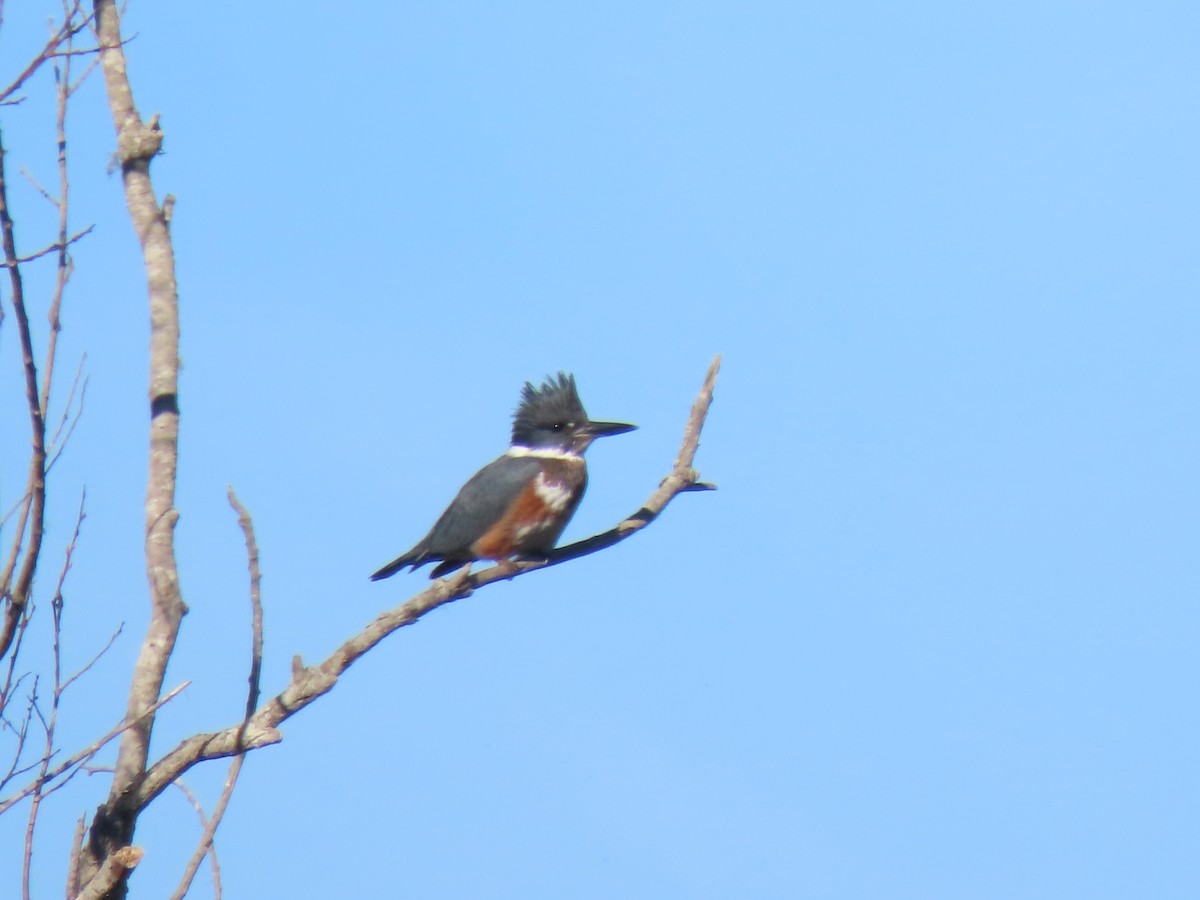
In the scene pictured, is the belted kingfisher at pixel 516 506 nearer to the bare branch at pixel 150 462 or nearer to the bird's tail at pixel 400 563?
the bird's tail at pixel 400 563

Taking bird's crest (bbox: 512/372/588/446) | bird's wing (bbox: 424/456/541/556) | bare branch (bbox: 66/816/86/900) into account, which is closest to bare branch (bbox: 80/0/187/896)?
bare branch (bbox: 66/816/86/900)

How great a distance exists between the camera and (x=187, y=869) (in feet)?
10.2

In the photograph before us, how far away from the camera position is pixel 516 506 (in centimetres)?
601

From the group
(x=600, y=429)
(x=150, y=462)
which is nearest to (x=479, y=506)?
(x=600, y=429)

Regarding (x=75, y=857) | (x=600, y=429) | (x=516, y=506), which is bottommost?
(x=75, y=857)

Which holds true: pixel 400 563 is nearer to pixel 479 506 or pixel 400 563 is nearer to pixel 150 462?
pixel 479 506

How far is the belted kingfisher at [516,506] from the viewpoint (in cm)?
602

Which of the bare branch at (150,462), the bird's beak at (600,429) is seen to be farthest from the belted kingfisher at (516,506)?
the bare branch at (150,462)

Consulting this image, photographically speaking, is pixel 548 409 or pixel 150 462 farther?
pixel 548 409

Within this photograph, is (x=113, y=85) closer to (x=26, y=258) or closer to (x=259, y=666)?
(x=26, y=258)

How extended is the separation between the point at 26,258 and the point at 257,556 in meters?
0.88

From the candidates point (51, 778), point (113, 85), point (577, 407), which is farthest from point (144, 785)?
point (577, 407)

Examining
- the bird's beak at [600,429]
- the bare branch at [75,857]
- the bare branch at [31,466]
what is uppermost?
the bird's beak at [600,429]

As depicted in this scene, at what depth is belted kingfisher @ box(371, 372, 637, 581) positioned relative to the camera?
237 inches
